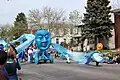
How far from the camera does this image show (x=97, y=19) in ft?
177

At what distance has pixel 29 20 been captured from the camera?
78.4 meters

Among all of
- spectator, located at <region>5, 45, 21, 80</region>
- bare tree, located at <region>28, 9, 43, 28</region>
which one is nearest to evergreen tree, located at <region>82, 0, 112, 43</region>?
bare tree, located at <region>28, 9, 43, 28</region>

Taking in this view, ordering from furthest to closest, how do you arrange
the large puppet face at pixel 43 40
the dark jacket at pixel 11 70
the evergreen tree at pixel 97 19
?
the evergreen tree at pixel 97 19, the large puppet face at pixel 43 40, the dark jacket at pixel 11 70

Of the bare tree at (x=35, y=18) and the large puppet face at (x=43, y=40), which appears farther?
the bare tree at (x=35, y=18)

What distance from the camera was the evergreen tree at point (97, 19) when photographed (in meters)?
54.0

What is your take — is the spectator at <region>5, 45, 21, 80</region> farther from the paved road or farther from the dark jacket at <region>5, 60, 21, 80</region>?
the paved road

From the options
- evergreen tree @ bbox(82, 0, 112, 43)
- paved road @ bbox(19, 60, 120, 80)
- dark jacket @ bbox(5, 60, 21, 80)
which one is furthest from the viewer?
evergreen tree @ bbox(82, 0, 112, 43)

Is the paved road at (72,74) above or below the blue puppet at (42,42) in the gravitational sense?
below

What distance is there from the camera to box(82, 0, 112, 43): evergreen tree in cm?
5400

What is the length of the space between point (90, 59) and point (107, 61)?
13.4ft

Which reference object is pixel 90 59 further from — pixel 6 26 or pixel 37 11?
pixel 6 26

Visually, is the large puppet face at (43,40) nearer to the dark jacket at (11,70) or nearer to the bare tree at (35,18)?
the dark jacket at (11,70)

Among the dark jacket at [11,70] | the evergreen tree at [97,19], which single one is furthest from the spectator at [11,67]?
the evergreen tree at [97,19]

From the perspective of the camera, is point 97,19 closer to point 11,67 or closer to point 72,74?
point 72,74
